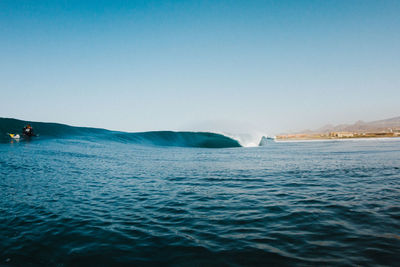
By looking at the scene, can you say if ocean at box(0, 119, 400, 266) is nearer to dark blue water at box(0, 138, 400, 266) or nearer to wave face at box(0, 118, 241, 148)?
dark blue water at box(0, 138, 400, 266)

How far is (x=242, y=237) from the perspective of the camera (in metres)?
4.14

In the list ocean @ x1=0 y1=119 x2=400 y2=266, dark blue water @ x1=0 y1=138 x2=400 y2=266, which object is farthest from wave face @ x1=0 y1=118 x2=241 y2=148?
dark blue water @ x1=0 y1=138 x2=400 y2=266

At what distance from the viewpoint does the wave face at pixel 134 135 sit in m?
32.5

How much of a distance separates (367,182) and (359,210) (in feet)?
11.9

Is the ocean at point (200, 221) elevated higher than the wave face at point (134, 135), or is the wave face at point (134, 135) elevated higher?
the wave face at point (134, 135)

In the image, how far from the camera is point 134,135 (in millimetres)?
38062

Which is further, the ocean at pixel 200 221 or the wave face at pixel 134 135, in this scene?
the wave face at pixel 134 135

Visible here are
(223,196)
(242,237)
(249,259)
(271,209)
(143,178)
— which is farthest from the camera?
(143,178)

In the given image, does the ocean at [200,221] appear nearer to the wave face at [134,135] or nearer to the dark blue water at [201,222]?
the dark blue water at [201,222]

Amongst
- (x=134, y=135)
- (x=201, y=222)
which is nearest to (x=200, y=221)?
(x=201, y=222)

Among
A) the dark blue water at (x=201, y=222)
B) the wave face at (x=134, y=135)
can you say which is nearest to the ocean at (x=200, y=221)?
the dark blue water at (x=201, y=222)

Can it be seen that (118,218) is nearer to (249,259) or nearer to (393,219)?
(249,259)

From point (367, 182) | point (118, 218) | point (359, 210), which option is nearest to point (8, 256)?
point (118, 218)

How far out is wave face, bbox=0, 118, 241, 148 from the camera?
107 ft
